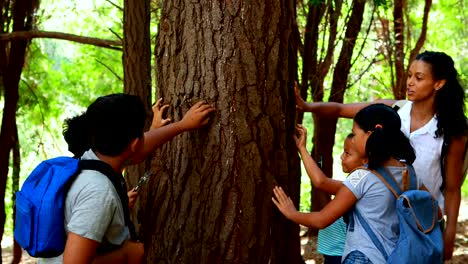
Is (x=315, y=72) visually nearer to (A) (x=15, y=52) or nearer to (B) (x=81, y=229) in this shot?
(A) (x=15, y=52)

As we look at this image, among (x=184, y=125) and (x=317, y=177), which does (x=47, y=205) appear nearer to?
(x=184, y=125)

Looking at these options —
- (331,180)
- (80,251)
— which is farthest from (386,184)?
(80,251)

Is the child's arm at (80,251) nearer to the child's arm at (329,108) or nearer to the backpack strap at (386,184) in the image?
the backpack strap at (386,184)

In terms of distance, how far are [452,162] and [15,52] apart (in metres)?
8.85

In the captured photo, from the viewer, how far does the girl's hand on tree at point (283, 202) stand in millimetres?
3400

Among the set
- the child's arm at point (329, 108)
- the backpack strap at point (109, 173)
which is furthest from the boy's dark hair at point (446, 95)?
the backpack strap at point (109, 173)

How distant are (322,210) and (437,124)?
2.84 feet

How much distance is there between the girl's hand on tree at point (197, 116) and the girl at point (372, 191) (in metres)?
0.65

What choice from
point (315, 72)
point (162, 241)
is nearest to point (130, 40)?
point (315, 72)

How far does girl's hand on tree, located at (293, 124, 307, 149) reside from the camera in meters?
3.54

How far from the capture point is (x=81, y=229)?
2.53 metres

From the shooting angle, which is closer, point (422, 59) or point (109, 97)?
point (109, 97)

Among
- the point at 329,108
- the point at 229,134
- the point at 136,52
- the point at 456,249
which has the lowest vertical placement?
the point at 456,249

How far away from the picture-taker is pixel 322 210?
10.8ft
